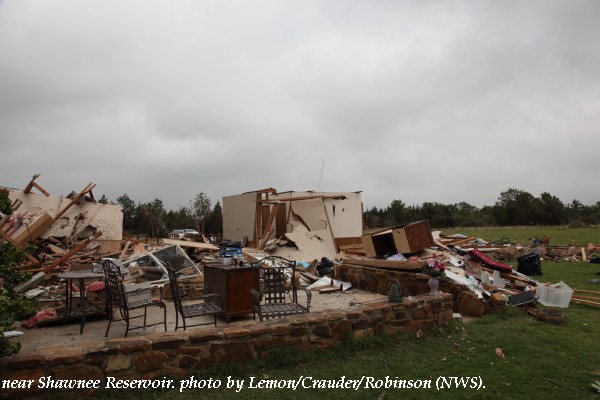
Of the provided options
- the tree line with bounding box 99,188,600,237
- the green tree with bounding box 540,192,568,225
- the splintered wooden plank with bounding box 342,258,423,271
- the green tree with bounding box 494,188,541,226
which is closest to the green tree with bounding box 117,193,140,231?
the tree line with bounding box 99,188,600,237

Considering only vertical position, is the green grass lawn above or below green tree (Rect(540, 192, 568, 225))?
below

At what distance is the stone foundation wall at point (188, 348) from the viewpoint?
10.9ft

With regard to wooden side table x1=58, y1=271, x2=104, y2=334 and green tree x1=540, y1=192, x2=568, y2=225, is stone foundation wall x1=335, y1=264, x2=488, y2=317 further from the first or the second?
green tree x1=540, y1=192, x2=568, y2=225

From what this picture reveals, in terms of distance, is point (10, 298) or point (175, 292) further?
point (175, 292)

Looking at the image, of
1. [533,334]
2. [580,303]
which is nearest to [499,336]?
[533,334]

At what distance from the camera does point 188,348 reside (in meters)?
3.87

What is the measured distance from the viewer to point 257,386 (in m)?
3.79

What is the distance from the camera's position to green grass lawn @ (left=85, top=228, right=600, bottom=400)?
373 cm

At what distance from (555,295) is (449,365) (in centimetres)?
462

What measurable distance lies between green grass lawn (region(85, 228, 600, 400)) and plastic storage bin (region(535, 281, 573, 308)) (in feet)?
5.14

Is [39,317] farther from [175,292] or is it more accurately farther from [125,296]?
[175,292]

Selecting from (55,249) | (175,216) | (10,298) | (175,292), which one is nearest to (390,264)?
(175,292)

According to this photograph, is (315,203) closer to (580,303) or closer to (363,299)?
(363,299)

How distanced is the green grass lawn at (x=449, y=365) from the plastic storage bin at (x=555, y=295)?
1.57 metres
